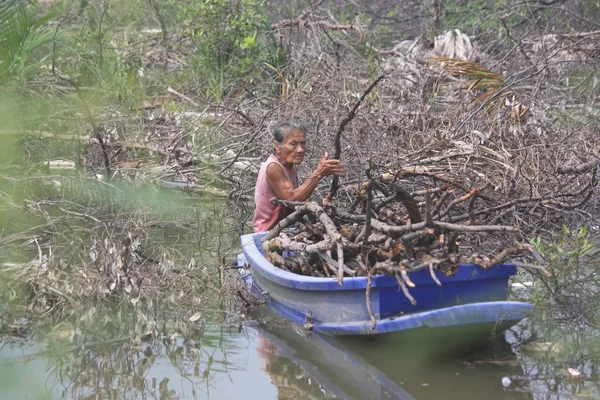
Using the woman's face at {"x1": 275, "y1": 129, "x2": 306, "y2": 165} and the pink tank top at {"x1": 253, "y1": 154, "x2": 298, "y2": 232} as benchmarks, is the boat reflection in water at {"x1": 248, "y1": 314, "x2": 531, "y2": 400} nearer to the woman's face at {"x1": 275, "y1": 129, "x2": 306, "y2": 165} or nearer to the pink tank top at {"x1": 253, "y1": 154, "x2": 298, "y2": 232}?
the pink tank top at {"x1": 253, "y1": 154, "x2": 298, "y2": 232}

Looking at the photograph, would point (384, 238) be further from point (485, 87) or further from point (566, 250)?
point (485, 87)

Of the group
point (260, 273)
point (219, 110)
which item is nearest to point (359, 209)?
point (260, 273)

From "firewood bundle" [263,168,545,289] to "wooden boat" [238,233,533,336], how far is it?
0.34ft

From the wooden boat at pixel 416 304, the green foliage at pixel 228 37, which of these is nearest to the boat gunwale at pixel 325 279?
the wooden boat at pixel 416 304

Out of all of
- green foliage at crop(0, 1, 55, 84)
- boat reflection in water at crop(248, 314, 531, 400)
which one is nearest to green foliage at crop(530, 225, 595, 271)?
boat reflection in water at crop(248, 314, 531, 400)

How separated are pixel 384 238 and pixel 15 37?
3.21 metres

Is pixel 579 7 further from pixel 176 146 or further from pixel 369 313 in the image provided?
pixel 369 313

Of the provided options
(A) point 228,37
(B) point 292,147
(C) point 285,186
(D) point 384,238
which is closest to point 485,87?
(B) point 292,147

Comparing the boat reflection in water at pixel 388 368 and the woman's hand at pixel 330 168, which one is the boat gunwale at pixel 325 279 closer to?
the boat reflection in water at pixel 388 368

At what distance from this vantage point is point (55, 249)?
6.61m

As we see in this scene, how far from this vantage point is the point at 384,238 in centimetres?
505

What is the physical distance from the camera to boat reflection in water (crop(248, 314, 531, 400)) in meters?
4.95

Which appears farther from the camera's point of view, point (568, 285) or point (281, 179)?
point (281, 179)

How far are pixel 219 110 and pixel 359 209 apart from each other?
4424 millimetres
